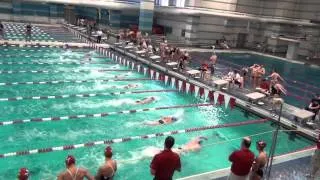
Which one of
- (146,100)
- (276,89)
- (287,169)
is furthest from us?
(276,89)

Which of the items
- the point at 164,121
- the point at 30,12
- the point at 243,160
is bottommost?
the point at 164,121

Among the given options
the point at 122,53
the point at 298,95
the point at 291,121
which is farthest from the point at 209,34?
the point at 291,121

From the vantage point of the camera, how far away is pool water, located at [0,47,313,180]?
7512 mm

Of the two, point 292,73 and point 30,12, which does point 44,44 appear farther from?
point 292,73

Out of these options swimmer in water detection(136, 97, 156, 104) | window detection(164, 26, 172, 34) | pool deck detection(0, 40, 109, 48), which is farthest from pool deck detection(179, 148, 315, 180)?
window detection(164, 26, 172, 34)

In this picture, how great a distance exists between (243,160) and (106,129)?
18.1ft

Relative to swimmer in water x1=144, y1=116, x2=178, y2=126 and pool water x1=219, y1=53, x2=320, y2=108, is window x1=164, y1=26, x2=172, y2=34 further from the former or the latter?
swimmer in water x1=144, y1=116, x2=178, y2=126

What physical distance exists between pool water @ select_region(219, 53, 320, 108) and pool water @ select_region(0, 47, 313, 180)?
3915 millimetres

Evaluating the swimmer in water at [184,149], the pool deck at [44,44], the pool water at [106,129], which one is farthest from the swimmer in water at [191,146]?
the pool deck at [44,44]

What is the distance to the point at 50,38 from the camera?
23547mm

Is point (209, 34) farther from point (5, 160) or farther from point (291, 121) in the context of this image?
point (5, 160)

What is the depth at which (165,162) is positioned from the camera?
13.5 feet

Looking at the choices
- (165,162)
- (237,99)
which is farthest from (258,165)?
(237,99)

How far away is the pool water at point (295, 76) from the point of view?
1425 centimetres
